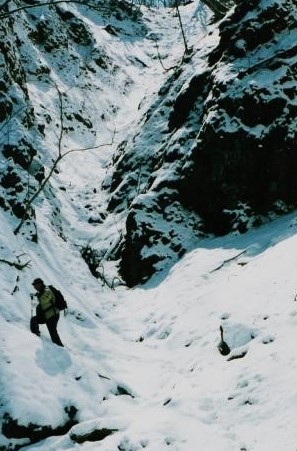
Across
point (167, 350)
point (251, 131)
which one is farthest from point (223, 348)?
point (251, 131)

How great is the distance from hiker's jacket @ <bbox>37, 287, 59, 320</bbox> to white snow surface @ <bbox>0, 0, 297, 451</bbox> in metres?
0.64

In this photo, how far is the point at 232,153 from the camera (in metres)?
16.0

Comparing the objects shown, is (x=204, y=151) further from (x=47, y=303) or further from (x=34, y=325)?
(x=34, y=325)

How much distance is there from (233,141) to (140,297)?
5.98 metres

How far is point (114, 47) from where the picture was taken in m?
38.5

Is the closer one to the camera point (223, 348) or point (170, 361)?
point (223, 348)

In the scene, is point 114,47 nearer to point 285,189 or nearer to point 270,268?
point 285,189

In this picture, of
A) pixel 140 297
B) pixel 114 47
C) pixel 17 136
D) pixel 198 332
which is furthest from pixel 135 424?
pixel 114 47

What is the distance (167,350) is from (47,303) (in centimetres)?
329

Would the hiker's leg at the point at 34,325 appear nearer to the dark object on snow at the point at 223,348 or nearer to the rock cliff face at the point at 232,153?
the dark object on snow at the point at 223,348

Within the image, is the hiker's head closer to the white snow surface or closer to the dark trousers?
the dark trousers

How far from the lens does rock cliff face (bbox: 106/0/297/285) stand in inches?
610

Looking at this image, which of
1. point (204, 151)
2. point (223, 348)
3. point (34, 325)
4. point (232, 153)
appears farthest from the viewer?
point (204, 151)

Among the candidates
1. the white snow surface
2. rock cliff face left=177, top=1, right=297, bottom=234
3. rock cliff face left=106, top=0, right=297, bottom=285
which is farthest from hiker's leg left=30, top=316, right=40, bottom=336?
rock cliff face left=177, top=1, right=297, bottom=234
